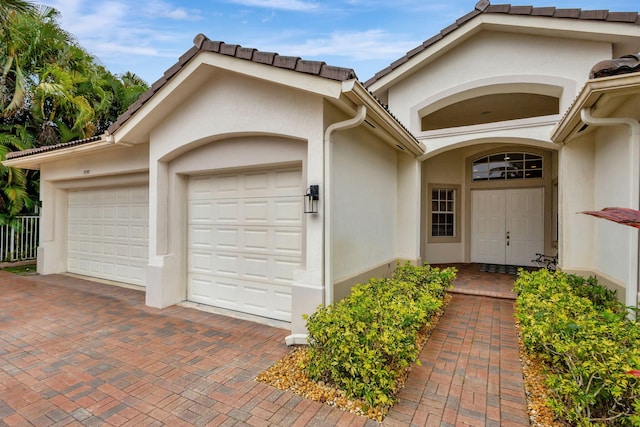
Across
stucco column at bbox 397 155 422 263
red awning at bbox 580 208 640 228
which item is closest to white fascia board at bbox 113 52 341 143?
red awning at bbox 580 208 640 228

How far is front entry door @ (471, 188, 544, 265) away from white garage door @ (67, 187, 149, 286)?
10762 mm

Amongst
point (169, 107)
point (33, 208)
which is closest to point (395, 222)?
point (169, 107)

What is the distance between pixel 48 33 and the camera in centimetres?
1247

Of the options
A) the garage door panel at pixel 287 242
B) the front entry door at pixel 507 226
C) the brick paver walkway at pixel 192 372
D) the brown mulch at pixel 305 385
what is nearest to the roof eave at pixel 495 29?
the front entry door at pixel 507 226

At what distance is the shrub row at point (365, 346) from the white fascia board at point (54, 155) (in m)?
6.64

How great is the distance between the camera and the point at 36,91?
11.7 meters

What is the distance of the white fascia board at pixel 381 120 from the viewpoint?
4.36 m

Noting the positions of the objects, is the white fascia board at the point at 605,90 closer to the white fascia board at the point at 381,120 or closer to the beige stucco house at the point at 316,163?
the beige stucco house at the point at 316,163

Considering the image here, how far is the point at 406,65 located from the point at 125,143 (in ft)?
Result: 24.0

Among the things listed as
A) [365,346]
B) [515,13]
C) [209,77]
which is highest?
[515,13]

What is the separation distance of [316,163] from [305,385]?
120 inches

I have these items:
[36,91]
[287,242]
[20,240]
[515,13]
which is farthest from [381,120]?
[20,240]

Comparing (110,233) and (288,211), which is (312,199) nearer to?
(288,211)

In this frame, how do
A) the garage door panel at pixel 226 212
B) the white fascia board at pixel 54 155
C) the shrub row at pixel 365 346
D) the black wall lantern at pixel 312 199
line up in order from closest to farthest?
the shrub row at pixel 365 346, the black wall lantern at pixel 312 199, the garage door panel at pixel 226 212, the white fascia board at pixel 54 155
